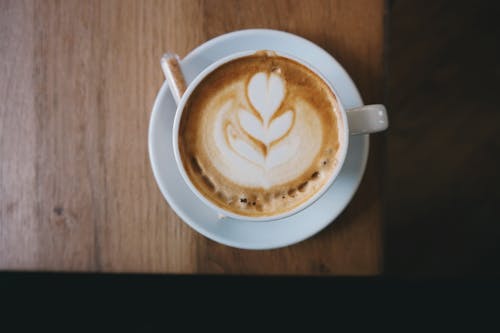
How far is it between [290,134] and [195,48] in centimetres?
23

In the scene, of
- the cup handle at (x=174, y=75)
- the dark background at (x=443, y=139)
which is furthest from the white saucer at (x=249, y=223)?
the dark background at (x=443, y=139)

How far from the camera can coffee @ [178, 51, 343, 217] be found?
63 centimetres

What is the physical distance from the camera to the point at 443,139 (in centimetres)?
133

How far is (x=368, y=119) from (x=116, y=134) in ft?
1.41

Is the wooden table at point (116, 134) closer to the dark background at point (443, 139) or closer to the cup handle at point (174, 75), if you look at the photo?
the cup handle at point (174, 75)

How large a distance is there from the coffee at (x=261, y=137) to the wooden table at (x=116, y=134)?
5.1 inches

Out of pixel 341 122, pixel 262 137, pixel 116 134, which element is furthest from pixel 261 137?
pixel 116 134

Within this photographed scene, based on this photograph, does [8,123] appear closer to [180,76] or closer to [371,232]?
[180,76]

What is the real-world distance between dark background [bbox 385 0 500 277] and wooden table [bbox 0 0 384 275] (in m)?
0.66

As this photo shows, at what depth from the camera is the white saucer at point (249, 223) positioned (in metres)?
0.68

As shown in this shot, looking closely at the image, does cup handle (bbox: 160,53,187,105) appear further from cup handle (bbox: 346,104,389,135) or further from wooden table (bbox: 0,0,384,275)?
cup handle (bbox: 346,104,389,135)

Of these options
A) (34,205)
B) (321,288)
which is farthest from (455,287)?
(34,205)

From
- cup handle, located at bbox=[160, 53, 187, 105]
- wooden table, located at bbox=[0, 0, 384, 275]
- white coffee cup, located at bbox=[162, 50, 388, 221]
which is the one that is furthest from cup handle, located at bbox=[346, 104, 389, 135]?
cup handle, located at bbox=[160, 53, 187, 105]

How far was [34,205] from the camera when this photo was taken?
0.74m
